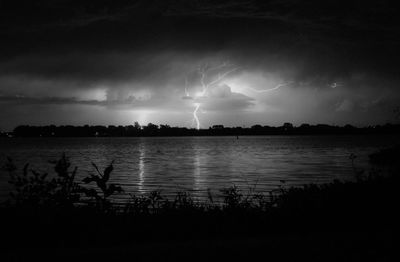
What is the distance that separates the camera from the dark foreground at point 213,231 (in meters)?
5.87

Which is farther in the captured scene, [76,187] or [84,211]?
[76,187]

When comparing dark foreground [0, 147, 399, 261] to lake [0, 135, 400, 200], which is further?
lake [0, 135, 400, 200]

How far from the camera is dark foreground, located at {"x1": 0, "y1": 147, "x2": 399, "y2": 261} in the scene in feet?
19.3

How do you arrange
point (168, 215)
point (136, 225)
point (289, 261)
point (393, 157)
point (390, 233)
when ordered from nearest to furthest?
point (289, 261) < point (390, 233) < point (136, 225) < point (168, 215) < point (393, 157)

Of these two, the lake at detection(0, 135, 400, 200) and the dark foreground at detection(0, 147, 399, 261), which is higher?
the dark foreground at detection(0, 147, 399, 261)

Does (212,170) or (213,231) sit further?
(212,170)

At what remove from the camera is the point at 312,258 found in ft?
18.5

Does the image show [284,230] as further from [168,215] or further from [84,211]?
[84,211]

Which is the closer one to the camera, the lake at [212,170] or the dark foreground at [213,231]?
the dark foreground at [213,231]

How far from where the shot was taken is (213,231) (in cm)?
798

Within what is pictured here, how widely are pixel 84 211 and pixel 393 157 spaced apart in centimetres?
5052

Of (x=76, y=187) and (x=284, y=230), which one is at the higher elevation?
(x=76, y=187)

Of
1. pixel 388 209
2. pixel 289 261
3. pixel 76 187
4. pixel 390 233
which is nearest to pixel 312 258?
pixel 289 261

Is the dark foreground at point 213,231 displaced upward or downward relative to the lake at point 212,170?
A: upward
